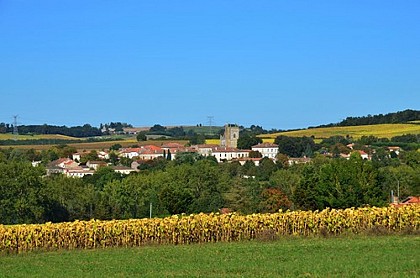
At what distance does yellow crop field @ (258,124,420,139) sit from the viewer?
145 meters

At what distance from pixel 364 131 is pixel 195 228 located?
134330mm

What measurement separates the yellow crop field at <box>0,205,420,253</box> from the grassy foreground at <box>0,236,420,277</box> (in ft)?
3.55

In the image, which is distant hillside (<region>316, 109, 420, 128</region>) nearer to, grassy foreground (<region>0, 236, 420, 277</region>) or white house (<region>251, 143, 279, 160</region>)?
white house (<region>251, 143, 279, 160</region>)

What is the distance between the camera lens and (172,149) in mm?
167375

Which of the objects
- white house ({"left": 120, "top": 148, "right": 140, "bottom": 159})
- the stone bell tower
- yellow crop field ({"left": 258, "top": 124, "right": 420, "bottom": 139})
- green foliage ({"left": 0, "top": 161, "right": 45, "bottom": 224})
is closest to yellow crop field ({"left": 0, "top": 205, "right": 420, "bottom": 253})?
green foliage ({"left": 0, "top": 161, "right": 45, "bottom": 224})

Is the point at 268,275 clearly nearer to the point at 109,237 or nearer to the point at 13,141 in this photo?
the point at 109,237

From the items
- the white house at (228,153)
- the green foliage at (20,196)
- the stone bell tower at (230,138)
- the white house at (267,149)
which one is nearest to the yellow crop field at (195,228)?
the green foliage at (20,196)

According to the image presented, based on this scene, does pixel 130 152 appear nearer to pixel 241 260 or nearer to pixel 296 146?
pixel 296 146

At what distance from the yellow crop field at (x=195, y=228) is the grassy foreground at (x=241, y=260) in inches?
42.6

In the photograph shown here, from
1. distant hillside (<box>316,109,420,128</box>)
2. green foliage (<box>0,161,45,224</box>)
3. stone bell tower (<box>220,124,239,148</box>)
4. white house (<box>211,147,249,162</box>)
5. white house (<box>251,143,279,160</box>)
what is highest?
distant hillside (<box>316,109,420,128</box>)

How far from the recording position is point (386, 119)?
16488cm

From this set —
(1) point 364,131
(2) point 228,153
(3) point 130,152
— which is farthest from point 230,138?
(1) point 364,131

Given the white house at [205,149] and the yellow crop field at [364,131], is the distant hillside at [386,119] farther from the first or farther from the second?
the white house at [205,149]

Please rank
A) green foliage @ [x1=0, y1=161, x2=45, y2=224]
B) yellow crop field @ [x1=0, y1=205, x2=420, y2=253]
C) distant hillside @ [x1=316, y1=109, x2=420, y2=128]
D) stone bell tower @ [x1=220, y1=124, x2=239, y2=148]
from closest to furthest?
yellow crop field @ [x1=0, y1=205, x2=420, y2=253], green foliage @ [x1=0, y1=161, x2=45, y2=224], distant hillside @ [x1=316, y1=109, x2=420, y2=128], stone bell tower @ [x1=220, y1=124, x2=239, y2=148]
